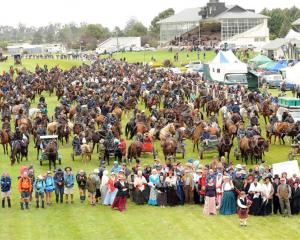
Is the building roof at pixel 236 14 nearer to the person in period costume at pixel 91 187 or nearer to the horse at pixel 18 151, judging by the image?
the horse at pixel 18 151

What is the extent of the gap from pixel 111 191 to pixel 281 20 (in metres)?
127

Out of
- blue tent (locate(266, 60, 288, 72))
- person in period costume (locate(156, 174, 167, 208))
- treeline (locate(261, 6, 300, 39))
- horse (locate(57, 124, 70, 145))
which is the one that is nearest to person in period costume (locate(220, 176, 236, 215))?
person in period costume (locate(156, 174, 167, 208))

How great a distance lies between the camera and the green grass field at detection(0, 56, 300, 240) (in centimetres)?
1816

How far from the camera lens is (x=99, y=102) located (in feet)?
125

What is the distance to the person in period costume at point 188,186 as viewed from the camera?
21047 mm

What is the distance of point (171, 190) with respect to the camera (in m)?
21.1

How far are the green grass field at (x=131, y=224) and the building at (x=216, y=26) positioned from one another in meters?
101

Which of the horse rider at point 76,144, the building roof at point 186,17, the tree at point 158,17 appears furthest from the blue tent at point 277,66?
the tree at point 158,17

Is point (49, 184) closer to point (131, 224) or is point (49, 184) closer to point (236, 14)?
point (131, 224)

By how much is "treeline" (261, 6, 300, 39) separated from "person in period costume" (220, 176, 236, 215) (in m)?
116

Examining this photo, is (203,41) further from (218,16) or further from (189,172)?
(189,172)

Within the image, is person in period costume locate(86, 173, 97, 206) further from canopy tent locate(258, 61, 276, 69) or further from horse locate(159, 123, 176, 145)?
canopy tent locate(258, 61, 276, 69)

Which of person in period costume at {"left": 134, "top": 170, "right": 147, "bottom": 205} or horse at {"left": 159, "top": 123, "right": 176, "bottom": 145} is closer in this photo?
person in period costume at {"left": 134, "top": 170, "right": 147, "bottom": 205}

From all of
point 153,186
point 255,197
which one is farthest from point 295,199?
point 153,186
